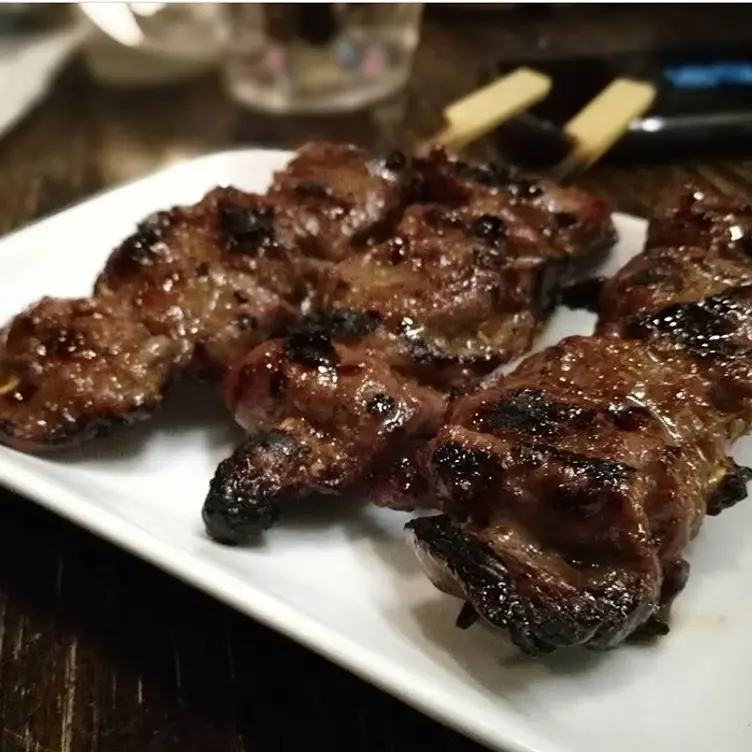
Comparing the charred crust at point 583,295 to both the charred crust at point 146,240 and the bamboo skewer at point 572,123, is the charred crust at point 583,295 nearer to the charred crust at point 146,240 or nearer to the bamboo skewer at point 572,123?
the bamboo skewer at point 572,123

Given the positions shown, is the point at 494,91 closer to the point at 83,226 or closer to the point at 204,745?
the point at 83,226

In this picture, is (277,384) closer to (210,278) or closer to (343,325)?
(343,325)

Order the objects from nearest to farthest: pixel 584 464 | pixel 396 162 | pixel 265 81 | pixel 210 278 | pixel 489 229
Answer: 1. pixel 584 464
2. pixel 210 278
3. pixel 489 229
4. pixel 396 162
5. pixel 265 81

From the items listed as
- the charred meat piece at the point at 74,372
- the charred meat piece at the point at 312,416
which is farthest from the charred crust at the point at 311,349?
the charred meat piece at the point at 74,372

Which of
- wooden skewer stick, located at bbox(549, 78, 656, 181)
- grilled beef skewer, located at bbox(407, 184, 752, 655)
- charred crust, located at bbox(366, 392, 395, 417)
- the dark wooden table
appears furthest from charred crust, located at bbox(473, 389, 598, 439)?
wooden skewer stick, located at bbox(549, 78, 656, 181)

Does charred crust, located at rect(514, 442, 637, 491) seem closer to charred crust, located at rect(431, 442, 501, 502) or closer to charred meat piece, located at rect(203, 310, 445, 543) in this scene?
charred crust, located at rect(431, 442, 501, 502)

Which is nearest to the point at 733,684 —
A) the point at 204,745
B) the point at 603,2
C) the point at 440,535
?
Result: the point at 440,535

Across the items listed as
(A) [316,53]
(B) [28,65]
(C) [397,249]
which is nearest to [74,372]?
(C) [397,249]
